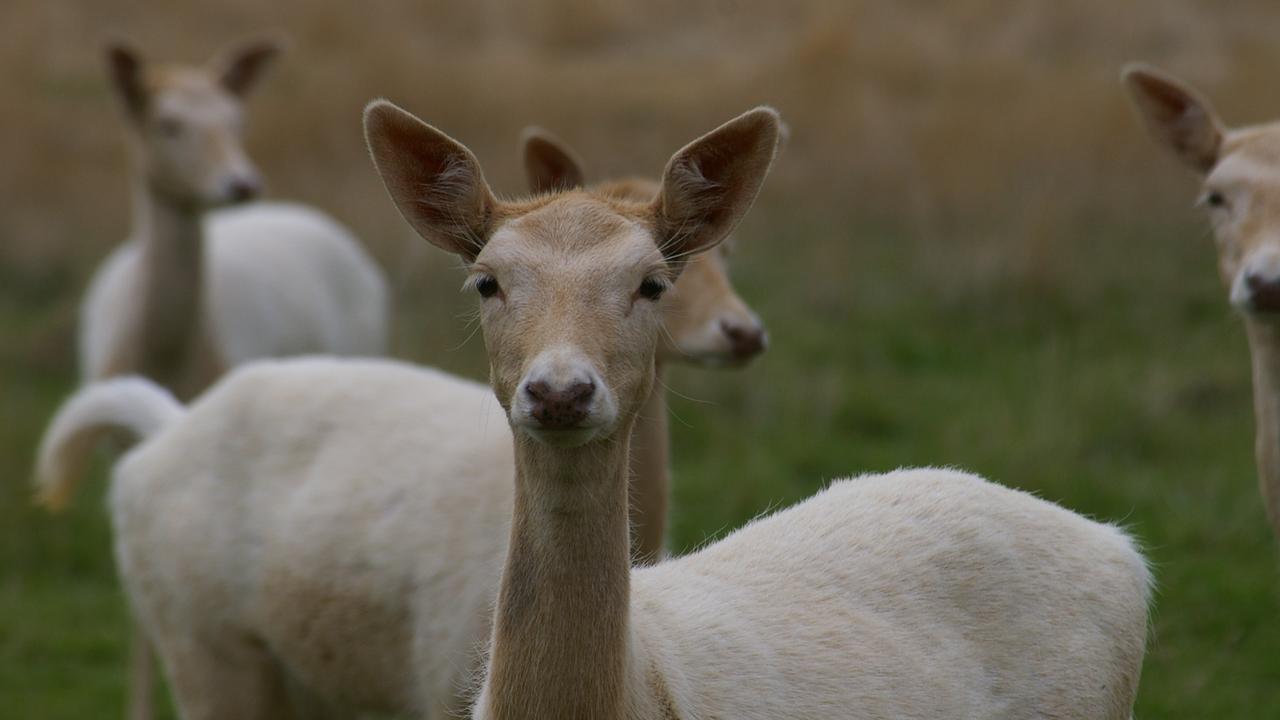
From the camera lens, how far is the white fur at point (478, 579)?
3.38 metres

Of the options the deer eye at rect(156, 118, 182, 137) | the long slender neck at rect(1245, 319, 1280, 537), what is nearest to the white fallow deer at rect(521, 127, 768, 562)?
the long slender neck at rect(1245, 319, 1280, 537)

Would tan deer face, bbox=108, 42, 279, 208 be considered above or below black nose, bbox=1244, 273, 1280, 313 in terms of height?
above

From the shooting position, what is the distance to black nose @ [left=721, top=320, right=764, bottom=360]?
4555 mm

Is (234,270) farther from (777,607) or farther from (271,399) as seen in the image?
(777,607)

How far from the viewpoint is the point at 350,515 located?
4.56 metres

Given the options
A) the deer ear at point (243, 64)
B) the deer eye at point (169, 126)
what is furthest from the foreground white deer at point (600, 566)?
the deer ear at point (243, 64)

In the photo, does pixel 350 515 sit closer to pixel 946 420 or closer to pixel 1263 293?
pixel 1263 293

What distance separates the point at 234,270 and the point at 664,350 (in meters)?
4.13

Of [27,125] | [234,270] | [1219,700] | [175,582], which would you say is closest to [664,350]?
[175,582]

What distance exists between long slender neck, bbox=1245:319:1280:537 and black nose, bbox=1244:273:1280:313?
1.07 feet

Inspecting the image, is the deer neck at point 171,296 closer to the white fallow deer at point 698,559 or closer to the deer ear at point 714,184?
the white fallow deer at point 698,559

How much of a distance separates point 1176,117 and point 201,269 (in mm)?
4166

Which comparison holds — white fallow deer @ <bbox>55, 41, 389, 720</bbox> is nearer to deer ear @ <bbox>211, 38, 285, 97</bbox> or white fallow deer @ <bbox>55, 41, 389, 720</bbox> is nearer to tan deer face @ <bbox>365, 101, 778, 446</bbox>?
deer ear @ <bbox>211, 38, 285, 97</bbox>

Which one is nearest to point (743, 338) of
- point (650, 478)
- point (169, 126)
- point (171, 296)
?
point (650, 478)
